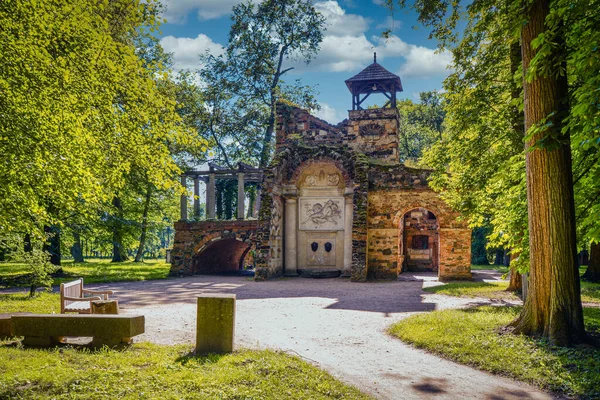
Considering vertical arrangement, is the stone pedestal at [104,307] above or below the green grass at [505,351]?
above

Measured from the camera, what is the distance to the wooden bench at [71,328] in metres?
6.03

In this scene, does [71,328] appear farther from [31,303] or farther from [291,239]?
[291,239]

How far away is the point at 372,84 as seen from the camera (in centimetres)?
2686

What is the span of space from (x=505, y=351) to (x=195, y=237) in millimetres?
17436

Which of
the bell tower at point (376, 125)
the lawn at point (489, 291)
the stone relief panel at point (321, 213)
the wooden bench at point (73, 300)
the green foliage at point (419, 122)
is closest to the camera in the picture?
the wooden bench at point (73, 300)

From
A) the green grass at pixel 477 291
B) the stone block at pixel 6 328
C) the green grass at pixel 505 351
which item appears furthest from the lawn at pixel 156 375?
the green grass at pixel 477 291

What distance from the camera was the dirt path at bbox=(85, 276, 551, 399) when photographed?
5129 mm

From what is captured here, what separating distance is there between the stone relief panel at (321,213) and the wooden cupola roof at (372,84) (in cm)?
861

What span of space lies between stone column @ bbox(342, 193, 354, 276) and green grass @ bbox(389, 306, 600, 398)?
10673 millimetres

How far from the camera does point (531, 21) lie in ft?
21.9

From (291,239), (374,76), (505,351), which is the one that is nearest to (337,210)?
(291,239)

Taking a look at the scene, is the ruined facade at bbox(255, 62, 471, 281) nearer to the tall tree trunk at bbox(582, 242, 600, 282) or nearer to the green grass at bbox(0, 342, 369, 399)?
the tall tree trunk at bbox(582, 242, 600, 282)

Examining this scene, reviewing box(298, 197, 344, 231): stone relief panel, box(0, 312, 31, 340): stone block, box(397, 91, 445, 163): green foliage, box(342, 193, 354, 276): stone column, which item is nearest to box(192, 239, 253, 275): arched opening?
box(298, 197, 344, 231): stone relief panel

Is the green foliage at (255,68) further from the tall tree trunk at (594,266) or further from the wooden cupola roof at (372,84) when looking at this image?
the tall tree trunk at (594,266)
